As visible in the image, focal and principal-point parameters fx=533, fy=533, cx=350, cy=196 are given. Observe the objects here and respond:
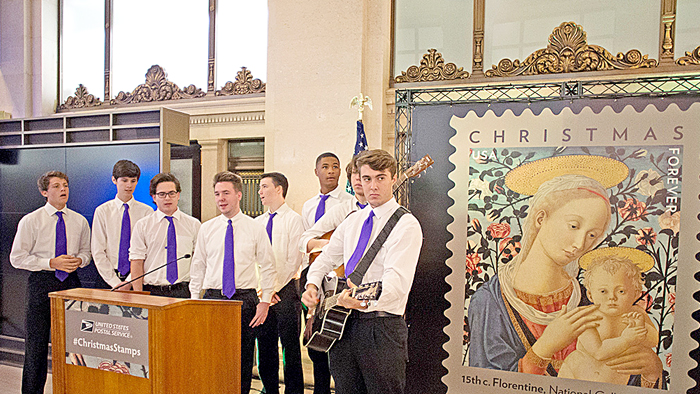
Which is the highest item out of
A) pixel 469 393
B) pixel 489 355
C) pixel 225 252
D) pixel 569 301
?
pixel 225 252

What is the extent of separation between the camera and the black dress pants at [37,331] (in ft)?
13.5

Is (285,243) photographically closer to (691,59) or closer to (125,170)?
(125,170)

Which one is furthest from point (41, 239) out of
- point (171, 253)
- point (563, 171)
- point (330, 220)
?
point (563, 171)

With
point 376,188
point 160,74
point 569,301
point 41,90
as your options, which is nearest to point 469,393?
point 569,301

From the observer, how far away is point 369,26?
5.34 m

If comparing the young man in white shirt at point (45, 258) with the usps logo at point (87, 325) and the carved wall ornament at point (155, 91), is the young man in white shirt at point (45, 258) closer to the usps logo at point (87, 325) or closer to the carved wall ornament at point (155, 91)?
the usps logo at point (87, 325)

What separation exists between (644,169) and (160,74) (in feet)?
18.9

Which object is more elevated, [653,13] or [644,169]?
[653,13]

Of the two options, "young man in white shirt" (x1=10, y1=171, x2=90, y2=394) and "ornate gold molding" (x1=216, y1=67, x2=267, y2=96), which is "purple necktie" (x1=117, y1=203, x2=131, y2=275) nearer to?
"young man in white shirt" (x1=10, y1=171, x2=90, y2=394)

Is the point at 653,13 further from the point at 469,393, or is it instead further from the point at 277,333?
the point at 277,333

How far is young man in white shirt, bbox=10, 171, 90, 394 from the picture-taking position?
13.5ft

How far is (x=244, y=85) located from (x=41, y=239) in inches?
115

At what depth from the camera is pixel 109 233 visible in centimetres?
464

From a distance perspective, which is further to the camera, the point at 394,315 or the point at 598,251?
the point at 598,251
